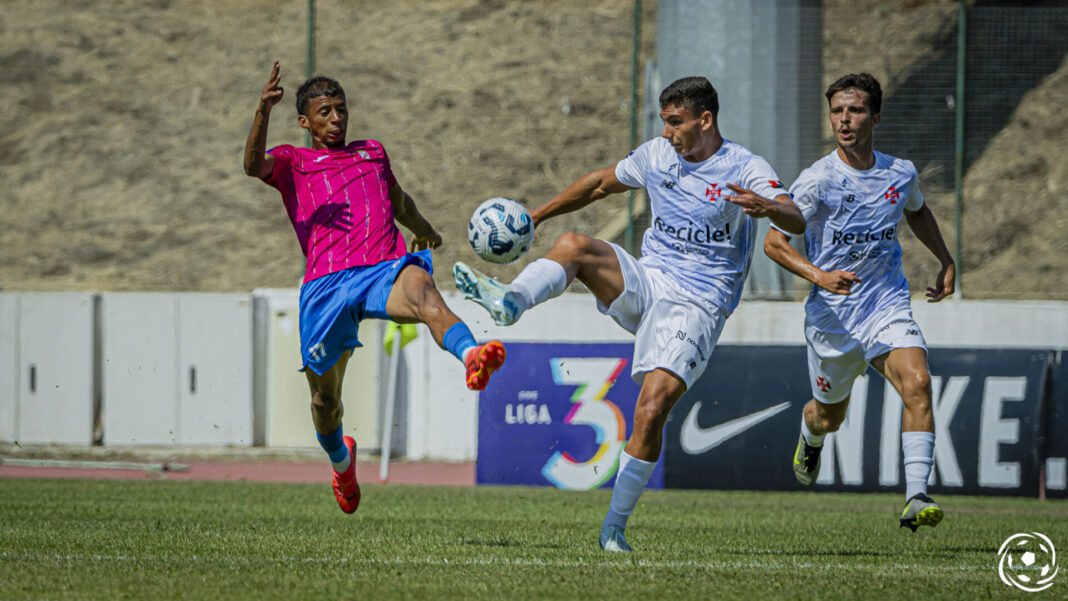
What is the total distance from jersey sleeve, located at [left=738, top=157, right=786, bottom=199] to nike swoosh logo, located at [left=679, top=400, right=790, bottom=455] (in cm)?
552

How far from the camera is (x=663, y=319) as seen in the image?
261 inches

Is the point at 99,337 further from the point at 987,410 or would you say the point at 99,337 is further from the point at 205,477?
the point at 987,410

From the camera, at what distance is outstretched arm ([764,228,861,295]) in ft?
21.3

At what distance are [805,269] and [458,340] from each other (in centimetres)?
196

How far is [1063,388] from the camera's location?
457 inches

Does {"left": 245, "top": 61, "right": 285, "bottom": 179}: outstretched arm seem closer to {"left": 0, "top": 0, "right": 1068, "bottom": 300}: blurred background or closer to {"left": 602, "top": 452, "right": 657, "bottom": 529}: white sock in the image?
{"left": 602, "top": 452, "right": 657, "bottom": 529}: white sock

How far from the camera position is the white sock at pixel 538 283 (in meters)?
5.75

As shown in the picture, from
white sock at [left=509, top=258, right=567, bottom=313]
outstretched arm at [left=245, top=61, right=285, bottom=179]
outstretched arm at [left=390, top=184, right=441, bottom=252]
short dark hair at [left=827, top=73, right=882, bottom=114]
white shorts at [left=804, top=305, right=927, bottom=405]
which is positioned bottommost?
white shorts at [left=804, top=305, right=927, bottom=405]

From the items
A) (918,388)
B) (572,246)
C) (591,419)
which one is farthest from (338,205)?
(591,419)

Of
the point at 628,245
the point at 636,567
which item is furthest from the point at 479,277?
the point at 628,245

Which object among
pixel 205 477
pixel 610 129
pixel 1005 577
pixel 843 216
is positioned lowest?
pixel 205 477

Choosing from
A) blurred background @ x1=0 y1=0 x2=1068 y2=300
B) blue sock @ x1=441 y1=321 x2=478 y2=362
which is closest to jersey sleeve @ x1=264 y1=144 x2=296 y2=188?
blue sock @ x1=441 y1=321 x2=478 y2=362

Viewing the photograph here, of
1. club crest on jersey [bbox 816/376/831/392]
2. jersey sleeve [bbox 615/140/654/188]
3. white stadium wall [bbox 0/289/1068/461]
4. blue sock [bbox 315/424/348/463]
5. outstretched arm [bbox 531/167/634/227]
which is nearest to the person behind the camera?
outstretched arm [bbox 531/167/634/227]

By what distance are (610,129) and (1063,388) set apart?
33.5ft
